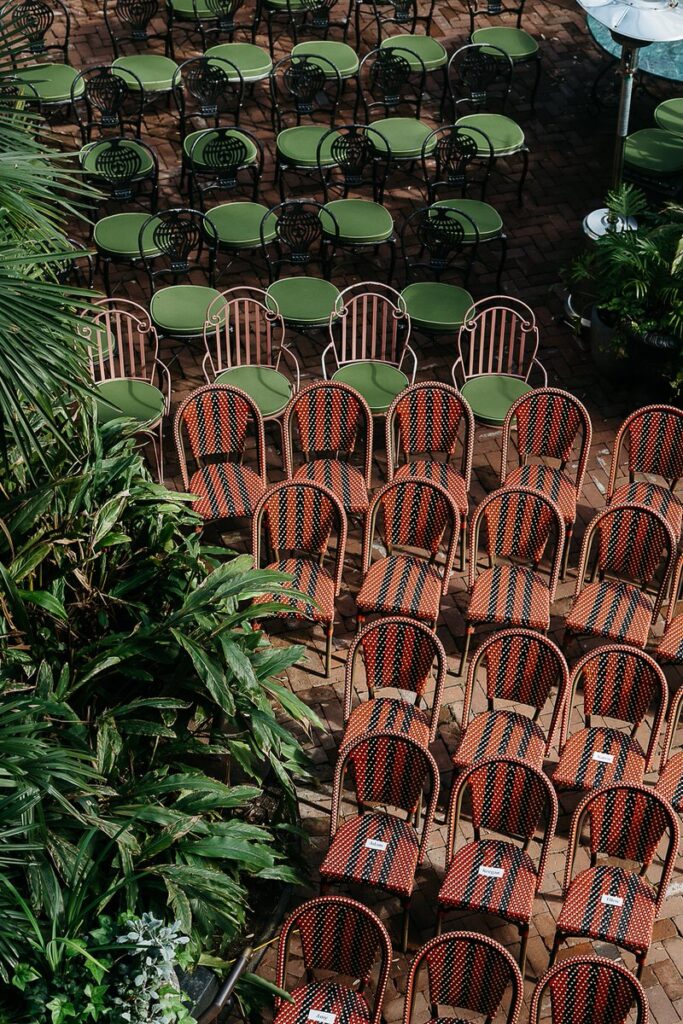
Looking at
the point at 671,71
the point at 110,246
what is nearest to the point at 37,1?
the point at 110,246

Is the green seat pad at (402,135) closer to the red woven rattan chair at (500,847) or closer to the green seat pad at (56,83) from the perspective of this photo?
the green seat pad at (56,83)

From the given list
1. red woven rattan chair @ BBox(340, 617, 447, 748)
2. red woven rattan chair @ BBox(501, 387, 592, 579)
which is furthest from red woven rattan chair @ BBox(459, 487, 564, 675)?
red woven rattan chair @ BBox(340, 617, 447, 748)

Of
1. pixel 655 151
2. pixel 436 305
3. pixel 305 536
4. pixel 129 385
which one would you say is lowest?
pixel 305 536

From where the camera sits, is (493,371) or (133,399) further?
(493,371)

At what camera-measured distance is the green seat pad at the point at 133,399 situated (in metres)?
10.5

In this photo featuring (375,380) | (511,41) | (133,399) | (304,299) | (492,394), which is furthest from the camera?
(511,41)

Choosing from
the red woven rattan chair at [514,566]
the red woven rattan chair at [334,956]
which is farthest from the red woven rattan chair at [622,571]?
the red woven rattan chair at [334,956]

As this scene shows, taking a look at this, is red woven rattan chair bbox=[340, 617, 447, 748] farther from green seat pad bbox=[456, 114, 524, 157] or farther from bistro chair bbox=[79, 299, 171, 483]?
green seat pad bbox=[456, 114, 524, 157]

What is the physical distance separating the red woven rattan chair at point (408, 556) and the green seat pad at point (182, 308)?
2378mm

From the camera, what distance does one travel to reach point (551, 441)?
10.6 meters

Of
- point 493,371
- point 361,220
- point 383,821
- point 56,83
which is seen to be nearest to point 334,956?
point 383,821

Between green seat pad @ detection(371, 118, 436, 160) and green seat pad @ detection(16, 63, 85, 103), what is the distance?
2988 millimetres

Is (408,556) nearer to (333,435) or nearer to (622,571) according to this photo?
(333,435)

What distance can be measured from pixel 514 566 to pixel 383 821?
101 inches
